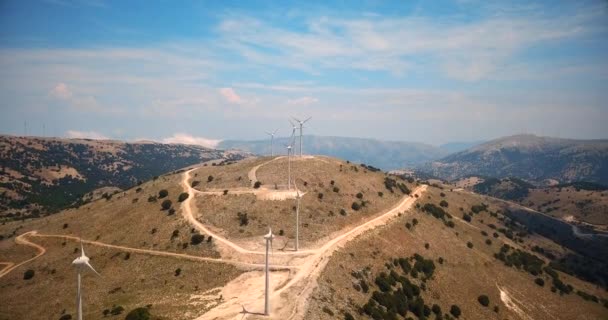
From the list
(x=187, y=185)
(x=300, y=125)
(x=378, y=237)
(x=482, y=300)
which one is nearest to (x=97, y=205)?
(x=187, y=185)

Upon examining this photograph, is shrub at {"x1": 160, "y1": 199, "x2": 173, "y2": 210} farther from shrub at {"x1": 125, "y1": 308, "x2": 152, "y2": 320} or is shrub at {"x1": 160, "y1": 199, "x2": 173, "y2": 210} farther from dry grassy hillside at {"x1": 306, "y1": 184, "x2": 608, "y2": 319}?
shrub at {"x1": 125, "y1": 308, "x2": 152, "y2": 320}

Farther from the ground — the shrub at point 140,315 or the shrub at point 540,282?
the shrub at point 140,315

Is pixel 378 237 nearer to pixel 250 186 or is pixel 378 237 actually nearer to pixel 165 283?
pixel 250 186

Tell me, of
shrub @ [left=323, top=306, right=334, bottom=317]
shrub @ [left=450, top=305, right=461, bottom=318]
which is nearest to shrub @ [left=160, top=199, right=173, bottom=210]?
shrub @ [left=323, top=306, right=334, bottom=317]

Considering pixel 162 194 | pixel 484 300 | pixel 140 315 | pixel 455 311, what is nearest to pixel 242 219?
pixel 162 194

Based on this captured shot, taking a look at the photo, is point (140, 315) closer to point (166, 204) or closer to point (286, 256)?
point (286, 256)

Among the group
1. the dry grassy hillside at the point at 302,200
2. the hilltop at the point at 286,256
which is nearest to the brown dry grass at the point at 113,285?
the hilltop at the point at 286,256

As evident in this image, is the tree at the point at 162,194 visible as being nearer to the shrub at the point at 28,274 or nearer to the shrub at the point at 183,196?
A: the shrub at the point at 183,196
